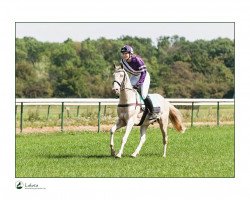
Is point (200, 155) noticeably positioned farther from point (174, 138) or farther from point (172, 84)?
point (172, 84)

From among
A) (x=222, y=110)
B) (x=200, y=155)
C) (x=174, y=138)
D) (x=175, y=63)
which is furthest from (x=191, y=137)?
(x=175, y=63)

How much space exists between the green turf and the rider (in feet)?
3.93

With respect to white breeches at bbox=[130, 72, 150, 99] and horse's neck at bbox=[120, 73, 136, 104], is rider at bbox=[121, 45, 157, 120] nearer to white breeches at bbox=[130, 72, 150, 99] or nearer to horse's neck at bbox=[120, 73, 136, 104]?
white breeches at bbox=[130, 72, 150, 99]

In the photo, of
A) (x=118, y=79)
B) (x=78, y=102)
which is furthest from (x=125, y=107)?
(x=78, y=102)

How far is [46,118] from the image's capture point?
2470cm

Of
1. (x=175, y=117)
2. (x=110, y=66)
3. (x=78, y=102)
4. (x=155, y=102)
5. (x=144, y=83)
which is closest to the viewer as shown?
(x=144, y=83)

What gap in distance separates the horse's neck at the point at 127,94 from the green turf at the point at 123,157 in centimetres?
117

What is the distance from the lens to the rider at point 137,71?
1402 cm

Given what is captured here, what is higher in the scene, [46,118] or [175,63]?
[175,63]

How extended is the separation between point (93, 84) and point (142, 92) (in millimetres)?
18547

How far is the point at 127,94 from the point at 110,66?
24529 mm

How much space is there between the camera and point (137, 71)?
14.4 metres

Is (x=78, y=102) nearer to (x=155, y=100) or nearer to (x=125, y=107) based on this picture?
(x=155, y=100)
